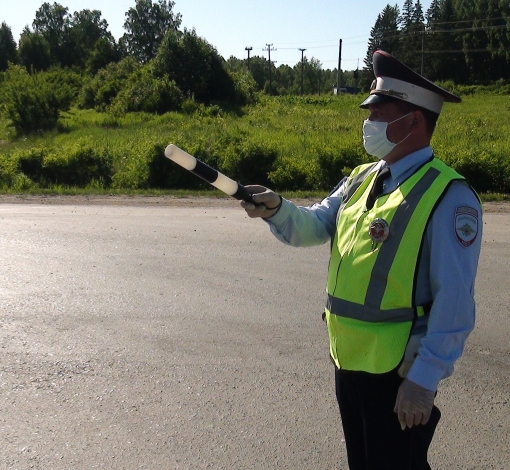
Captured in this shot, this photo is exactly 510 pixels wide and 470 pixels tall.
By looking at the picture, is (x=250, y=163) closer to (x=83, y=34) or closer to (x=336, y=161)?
(x=336, y=161)

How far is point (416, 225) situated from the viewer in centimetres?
214

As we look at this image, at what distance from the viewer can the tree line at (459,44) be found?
79688mm

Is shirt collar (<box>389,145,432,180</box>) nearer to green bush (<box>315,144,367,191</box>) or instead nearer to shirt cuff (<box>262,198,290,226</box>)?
shirt cuff (<box>262,198,290,226</box>)

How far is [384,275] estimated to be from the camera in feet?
7.18

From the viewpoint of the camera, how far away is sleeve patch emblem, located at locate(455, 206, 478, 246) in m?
2.10

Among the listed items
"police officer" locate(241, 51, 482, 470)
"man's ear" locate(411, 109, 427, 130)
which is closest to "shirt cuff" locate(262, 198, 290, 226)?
"police officer" locate(241, 51, 482, 470)

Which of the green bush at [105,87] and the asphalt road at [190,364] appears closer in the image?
the asphalt road at [190,364]

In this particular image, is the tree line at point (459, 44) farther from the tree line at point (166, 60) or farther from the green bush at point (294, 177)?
the green bush at point (294, 177)

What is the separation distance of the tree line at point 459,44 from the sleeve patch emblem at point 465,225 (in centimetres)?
7895

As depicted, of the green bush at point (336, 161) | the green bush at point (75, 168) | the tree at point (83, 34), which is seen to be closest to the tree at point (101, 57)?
the tree at point (83, 34)

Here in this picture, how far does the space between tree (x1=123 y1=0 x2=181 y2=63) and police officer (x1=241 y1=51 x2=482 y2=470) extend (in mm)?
95432

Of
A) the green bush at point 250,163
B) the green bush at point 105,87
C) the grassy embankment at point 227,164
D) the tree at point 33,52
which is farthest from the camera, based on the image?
the tree at point 33,52

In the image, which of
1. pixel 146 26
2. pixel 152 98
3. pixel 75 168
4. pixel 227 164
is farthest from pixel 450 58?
pixel 75 168

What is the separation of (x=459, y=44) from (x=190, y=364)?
87.9m
